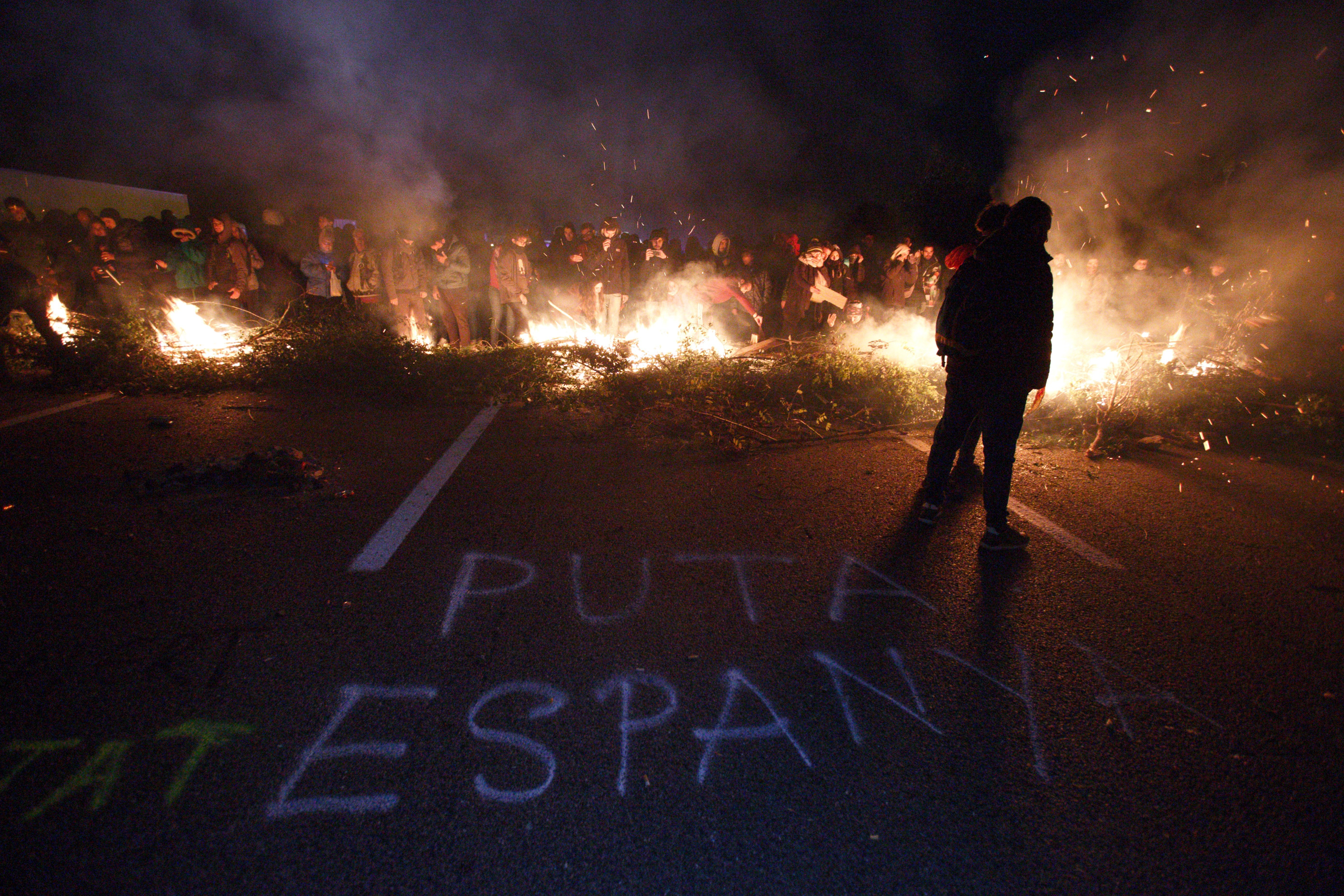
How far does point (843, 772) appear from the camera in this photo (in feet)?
6.32

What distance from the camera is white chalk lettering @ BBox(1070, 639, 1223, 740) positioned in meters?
2.19

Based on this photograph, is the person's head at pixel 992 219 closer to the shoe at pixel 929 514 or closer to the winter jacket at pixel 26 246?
the shoe at pixel 929 514

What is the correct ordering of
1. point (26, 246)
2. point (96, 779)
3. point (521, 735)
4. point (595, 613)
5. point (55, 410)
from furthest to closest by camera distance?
point (26, 246)
point (55, 410)
point (595, 613)
point (521, 735)
point (96, 779)

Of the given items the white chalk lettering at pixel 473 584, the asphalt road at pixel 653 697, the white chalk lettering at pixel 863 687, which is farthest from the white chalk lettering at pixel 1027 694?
the white chalk lettering at pixel 473 584

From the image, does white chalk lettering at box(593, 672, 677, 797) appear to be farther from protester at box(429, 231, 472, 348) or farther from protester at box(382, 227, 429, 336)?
protester at box(382, 227, 429, 336)

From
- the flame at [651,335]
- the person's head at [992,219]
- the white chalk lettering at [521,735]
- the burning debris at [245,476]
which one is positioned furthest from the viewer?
the flame at [651,335]

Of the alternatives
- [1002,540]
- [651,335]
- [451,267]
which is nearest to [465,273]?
[451,267]

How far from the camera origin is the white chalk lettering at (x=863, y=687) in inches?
83.6

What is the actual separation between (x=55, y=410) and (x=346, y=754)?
6.25 metres

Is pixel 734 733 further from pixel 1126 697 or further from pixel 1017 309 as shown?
pixel 1017 309

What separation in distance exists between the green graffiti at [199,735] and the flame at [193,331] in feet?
24.4

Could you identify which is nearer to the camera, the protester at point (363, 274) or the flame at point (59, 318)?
the flame at point (59, 318)

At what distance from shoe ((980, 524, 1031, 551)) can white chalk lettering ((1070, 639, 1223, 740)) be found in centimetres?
101

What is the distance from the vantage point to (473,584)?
2.89m
